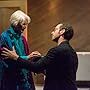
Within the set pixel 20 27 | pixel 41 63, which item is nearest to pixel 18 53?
pixel 20 27

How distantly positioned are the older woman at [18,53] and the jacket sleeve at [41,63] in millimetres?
188

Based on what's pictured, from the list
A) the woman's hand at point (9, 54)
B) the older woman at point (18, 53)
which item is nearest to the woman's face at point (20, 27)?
the older woman at point (18, 53)

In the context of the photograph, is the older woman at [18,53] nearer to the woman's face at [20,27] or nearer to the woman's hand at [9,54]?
the woman's face at [20,27]

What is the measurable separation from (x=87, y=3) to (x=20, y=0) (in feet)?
3.60

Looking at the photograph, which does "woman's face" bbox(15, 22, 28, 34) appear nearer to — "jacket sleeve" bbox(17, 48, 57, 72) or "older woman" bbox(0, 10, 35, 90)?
"older woman" bbox(0, 10, 35, 90)

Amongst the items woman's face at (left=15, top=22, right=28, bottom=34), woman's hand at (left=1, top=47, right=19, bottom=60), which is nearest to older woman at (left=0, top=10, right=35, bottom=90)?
woman's face at (left=15, top=22, right=28, bottom=34)

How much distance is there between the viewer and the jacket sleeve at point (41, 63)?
3697 mm

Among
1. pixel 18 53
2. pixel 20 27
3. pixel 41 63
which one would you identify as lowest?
pixel 41 63

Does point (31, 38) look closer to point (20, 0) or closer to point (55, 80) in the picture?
point (20, 0)

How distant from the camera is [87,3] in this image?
6562mm

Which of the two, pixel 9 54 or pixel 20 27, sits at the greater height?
pixel 20 27

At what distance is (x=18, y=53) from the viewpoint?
4023 mm

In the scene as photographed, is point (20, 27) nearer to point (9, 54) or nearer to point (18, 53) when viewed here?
point (18, 53)

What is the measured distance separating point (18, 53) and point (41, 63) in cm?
40
